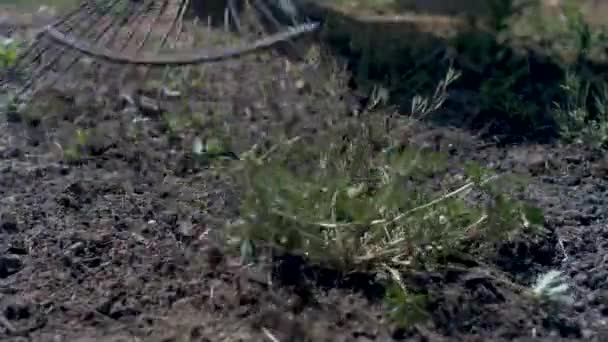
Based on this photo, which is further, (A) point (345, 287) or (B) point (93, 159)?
(B) point (93, 159)

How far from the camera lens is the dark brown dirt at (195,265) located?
242 centimetres

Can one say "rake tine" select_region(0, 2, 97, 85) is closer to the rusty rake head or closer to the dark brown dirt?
the rusty rake head

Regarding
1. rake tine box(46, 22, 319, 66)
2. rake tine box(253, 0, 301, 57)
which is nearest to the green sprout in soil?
rake tine box(46, 22, 319, 66)

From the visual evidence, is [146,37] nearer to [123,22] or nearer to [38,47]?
[123,22]

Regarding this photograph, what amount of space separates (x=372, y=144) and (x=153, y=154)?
789 mm

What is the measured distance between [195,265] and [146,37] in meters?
0.62

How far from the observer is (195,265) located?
2648 mm

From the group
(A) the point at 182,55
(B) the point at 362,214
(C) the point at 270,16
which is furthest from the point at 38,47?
(B) the point at 362,214

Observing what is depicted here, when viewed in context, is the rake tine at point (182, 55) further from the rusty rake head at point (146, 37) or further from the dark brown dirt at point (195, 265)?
the dark brown dirt at point (195, 265)

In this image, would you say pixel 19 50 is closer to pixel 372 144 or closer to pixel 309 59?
pixel 309 59

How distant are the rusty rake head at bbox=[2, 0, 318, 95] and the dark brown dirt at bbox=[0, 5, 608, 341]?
0.26m

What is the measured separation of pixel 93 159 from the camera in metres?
3.33

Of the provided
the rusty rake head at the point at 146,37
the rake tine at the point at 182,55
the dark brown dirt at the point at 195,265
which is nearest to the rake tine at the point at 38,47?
the rusty rake head at the point at 146,37

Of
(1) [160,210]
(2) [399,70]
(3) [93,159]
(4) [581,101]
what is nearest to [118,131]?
(3) [93,159]
